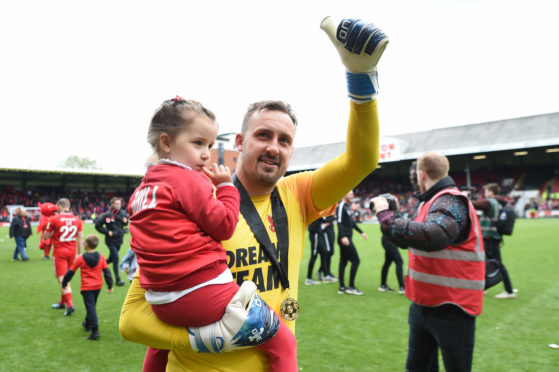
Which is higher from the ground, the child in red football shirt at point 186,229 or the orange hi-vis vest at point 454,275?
the child in red football shirt at point 186,229

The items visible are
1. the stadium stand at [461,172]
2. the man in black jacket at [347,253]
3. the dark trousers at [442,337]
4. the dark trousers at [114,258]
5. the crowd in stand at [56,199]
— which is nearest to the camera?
the dark trousers at [442,337]

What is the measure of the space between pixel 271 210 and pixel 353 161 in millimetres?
514

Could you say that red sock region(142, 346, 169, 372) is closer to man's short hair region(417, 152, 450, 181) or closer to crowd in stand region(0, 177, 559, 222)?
man's short hair region(417, 152, 450, 181)

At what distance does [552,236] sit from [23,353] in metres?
19.9

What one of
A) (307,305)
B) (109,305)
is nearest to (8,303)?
(109,305)

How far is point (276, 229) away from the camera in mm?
1938

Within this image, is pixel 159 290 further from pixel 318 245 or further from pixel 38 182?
pixel 38 182

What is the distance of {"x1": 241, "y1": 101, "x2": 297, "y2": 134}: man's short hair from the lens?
6.38ft

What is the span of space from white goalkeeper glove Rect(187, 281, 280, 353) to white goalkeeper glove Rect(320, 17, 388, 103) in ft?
3.22

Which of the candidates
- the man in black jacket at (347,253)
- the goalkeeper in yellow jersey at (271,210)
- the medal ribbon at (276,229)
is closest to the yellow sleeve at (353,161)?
the goalkeeper in yellow jersey at (271,210)

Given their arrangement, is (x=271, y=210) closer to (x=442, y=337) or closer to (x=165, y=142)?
(x=165, y=142)

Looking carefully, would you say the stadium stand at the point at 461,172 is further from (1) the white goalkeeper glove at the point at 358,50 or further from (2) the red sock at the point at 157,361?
(1) the white goalkeeper glove at the point at 358,50

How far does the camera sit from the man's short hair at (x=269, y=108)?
1944 mm

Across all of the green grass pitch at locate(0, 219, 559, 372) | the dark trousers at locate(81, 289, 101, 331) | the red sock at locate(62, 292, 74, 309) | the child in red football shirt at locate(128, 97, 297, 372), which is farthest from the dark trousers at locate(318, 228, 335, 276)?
the child in red football shirt at locate(128, 97, 297, 372)
